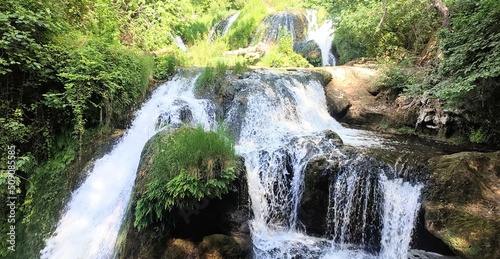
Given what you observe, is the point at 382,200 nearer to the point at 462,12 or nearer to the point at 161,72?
the point at 462,12

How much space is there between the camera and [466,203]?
364 cm

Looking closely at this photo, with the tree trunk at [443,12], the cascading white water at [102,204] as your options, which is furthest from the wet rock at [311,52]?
the cascading white water at [102,204]

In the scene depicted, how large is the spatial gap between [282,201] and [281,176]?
1.43ft

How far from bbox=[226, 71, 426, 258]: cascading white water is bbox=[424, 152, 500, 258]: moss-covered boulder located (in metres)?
0.36

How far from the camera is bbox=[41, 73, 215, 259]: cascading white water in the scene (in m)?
4.02

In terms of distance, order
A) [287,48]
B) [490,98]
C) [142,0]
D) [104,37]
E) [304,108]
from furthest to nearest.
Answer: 1. [287,48]
2. [304,108]
3. [142,0]
4. [104,37]
5. [490,98]

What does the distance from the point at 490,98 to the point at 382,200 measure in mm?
2746

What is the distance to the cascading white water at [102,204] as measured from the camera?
402 centimetres

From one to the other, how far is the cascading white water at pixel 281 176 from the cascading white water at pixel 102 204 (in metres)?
1.95

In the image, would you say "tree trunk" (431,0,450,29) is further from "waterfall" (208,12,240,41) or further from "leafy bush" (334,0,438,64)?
"waterfall" (208,12,240,41)

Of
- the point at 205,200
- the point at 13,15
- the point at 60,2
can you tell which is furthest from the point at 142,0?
the point at 205,200

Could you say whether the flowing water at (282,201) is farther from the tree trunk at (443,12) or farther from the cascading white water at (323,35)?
the cascading white water at (323,35)

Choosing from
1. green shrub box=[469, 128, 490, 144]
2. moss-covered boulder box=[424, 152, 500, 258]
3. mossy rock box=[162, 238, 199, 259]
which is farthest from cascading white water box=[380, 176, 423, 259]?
green shrub box=[469, 128, 490, 144]

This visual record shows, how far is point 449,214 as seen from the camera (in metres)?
3.58
